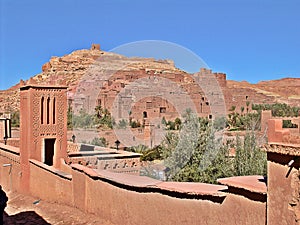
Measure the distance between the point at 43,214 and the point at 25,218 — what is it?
343 mm

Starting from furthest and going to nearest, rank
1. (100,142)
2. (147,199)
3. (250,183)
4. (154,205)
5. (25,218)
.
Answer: (100,142) → (25,218) → (147,199) → (154,205) → (250,183)

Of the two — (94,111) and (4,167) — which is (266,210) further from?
(94,111)

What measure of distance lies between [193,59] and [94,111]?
24.2m

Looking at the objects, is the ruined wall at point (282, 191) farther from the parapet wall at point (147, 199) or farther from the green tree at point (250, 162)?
the green tree at point (250, 162)

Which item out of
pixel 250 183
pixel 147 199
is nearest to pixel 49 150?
pixel 147 199

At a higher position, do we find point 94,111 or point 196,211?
point 94,111

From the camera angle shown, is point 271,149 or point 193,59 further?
point 193,59

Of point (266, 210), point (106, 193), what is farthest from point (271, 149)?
point (106, 193)

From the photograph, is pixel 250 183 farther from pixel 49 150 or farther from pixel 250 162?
pixel 49 150

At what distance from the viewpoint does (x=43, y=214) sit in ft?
25.4

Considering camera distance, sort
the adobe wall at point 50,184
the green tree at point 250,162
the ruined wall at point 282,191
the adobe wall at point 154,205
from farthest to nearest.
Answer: the green tree at point 250,162 → the adobe wall at point 50,184 → the adobe wall at point 154,205 → the ruined wall at point 282,191

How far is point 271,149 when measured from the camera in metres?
3.52

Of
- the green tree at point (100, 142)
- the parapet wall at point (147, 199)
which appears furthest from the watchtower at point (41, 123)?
the green tree at point (100, 142)

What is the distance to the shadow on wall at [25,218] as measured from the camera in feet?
23.8
